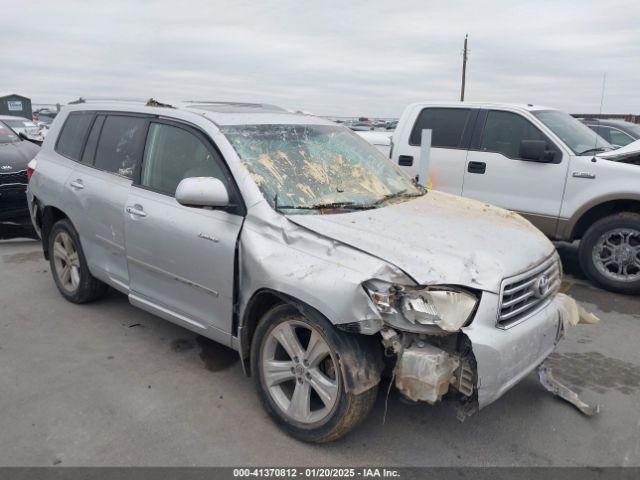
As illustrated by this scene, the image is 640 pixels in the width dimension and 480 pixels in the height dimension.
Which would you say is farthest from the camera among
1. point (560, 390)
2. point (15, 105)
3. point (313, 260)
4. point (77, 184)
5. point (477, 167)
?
point (15, 105)

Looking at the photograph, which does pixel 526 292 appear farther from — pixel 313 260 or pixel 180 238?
pixel 180 238

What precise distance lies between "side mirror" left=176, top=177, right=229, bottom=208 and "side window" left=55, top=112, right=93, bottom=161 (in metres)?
2.06

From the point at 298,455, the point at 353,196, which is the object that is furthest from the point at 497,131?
Result: the point at 298,455

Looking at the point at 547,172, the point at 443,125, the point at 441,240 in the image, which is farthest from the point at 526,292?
the point at 443,125

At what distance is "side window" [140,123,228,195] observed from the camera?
3.49 metres

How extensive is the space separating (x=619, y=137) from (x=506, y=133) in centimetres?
500

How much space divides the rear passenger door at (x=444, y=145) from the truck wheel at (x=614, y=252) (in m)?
1.62

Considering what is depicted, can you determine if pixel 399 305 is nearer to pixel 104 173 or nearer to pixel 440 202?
pixel 440 202

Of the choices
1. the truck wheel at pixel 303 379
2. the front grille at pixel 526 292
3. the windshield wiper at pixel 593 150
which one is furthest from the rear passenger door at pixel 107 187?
the windshield wiper at pixel 593 150

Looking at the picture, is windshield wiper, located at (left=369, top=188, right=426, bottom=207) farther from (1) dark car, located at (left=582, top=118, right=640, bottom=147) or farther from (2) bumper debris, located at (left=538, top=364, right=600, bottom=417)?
(1) dark car, located at (left=582, top=118, right=640, bottom=147)

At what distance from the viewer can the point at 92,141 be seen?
4.54 metres

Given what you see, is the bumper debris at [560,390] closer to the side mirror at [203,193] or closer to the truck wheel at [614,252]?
the side mirror at [203,193]

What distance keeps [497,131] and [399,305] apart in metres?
4.55

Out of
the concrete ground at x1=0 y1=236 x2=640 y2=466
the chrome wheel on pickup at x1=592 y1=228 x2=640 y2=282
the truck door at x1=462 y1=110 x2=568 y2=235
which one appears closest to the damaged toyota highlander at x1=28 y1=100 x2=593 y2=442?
the concrete ground at x1=0 y1=236 x2=640 y2=466
